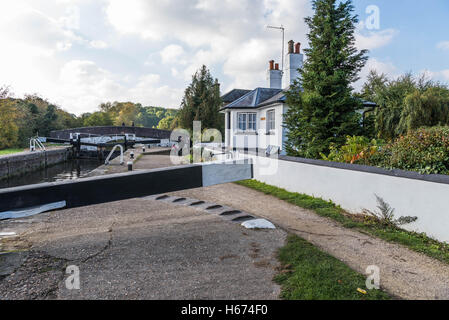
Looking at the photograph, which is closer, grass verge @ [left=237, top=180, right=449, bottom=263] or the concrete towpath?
the concrete towpath

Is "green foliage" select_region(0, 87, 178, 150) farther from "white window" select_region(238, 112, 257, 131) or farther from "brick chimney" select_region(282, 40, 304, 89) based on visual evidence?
"brick chimney" select_region(282, 40, 304, 89)

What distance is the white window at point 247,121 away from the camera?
53.8ft

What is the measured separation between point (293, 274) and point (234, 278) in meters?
0.71

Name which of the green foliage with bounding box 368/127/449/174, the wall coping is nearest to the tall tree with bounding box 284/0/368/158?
the wall coping

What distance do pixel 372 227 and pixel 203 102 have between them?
61.2 ft

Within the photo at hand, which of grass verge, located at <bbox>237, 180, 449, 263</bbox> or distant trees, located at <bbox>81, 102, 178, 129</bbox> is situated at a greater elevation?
distant trees, located at <bbox>81, 102, 178, 129</bbox>

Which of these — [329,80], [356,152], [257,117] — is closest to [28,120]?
[257,117]

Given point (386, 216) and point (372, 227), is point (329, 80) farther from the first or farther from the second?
point (372, 227)

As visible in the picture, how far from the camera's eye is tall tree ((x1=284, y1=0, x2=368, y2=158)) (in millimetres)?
9125

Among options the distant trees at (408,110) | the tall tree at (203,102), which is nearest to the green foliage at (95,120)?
the tall tree at (203,102)

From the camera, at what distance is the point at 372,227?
4.93 m

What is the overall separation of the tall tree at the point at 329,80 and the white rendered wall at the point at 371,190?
2068 millimetres

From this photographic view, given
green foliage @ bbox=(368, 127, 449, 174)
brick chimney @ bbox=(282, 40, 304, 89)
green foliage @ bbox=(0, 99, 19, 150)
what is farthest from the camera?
green foliage @ bbox=(0, 99, 19, 150)

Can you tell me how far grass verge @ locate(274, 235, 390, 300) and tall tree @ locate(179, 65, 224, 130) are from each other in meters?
18.9
